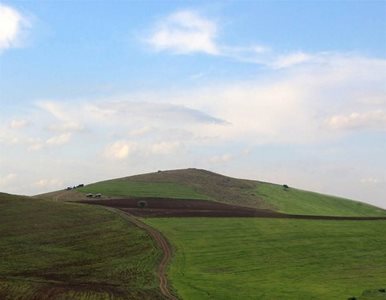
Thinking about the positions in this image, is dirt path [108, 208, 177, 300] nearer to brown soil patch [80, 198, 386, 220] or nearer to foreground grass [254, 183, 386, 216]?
brown soil patch [80, 198, 386, 220]

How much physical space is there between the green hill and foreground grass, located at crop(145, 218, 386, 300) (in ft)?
126

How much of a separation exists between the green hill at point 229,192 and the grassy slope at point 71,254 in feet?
129

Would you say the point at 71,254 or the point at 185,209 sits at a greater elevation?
the point at 185,209

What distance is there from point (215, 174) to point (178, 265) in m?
114

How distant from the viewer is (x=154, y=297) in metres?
47.8

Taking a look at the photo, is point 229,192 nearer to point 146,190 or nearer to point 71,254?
point 146,190

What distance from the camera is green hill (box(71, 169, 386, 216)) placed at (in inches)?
5074

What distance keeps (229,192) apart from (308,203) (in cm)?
2265

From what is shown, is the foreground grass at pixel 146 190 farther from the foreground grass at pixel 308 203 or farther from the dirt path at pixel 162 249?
the dirt path at pixel 162 249

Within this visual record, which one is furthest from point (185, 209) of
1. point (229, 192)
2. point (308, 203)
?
point (308, 203)

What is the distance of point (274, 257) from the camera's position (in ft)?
221

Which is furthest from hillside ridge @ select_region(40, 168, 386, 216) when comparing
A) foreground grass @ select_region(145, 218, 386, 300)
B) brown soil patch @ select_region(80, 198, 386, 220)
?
foreground grass @ select_region(145, 218, 386, 300)

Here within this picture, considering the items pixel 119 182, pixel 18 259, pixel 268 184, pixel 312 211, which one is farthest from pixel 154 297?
pixel 268 184

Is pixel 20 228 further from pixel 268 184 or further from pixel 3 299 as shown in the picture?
pixel 268 184
